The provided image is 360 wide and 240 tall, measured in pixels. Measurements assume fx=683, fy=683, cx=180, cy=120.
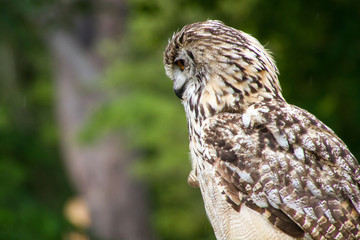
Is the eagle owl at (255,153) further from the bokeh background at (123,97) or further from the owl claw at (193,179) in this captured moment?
the bokeh background at (123,97)

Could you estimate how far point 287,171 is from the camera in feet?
12.9

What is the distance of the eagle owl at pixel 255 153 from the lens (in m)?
3.90

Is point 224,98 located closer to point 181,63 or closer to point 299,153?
point 181,63

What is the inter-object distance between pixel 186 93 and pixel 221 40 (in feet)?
1.50

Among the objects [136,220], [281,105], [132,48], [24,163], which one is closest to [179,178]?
[136,220]

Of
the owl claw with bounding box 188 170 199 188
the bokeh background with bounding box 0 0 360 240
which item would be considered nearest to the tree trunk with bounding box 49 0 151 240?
the bokeh background with bounding box 0 0 360 240

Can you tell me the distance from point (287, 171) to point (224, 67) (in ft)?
2.74

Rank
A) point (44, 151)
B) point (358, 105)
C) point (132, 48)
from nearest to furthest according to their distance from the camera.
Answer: point (358, 105) → point (132, 48) → point (44, 151)

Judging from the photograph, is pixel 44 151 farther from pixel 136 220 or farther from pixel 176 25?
pixel 176 25

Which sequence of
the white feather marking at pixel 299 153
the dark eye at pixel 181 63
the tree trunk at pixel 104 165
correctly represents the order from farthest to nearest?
the tree trunk at pixel 104 165, the dark eye at pixel 181 63, the white feather marking at pixel 299 153

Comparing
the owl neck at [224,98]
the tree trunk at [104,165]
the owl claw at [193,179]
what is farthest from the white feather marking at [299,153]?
the tree trunk at [104,165]

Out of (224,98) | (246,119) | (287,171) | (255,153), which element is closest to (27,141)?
(224,98)

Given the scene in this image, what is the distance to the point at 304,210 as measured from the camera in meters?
3.86

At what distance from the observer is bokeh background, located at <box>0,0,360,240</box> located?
24.0 feet
